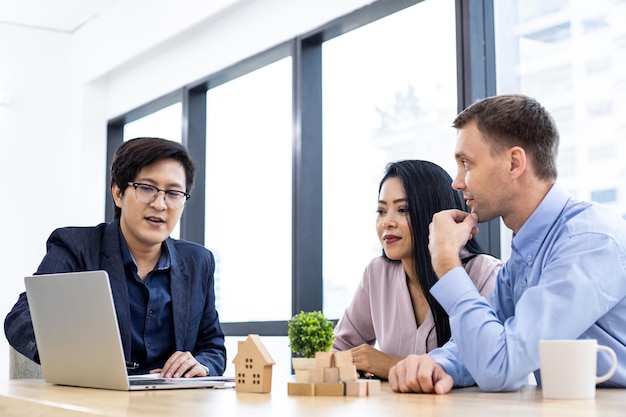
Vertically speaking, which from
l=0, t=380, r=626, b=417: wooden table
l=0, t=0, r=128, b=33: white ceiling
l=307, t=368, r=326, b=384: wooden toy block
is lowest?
l=0, t=380, r=626, b=417: wooden table

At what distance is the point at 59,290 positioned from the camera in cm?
170

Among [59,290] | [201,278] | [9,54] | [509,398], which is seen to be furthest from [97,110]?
[509,398]

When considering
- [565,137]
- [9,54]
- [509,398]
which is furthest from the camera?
[9,54]

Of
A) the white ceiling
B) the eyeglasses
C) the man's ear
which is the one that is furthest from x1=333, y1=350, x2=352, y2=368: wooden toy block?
the white ceiling

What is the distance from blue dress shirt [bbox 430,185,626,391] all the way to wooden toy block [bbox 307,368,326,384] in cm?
30

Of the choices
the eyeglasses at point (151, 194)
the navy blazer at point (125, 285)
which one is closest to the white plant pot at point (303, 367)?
the navy blazer at point (125, 285)

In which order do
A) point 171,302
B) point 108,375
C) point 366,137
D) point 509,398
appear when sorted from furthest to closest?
point 366,137 < point 171,302 < point 108,375 < point 509,398

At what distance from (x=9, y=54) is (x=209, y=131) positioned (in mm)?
1732

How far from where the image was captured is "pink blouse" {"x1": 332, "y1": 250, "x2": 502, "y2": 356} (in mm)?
2340

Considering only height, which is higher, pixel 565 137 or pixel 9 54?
pixel 9 54

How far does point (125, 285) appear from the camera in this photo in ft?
7.61

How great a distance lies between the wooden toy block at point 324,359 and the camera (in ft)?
4.76

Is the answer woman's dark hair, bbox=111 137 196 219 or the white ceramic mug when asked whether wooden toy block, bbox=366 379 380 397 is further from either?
woman's dark hair, bbox=111 137 196 219

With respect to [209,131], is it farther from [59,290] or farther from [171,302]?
[59,290]
